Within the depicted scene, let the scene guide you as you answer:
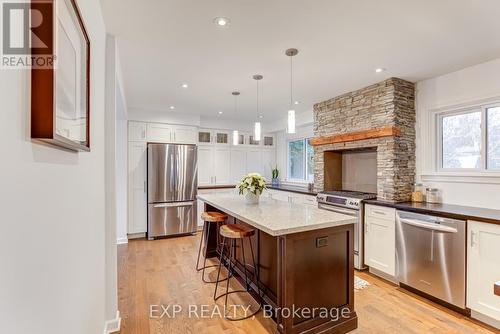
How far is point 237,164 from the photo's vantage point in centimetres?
637

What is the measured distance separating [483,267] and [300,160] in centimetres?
405

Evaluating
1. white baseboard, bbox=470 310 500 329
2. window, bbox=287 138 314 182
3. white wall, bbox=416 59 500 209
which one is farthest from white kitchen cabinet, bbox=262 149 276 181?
white baseboard, bbox=470 310 500 329

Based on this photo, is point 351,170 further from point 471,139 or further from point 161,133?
point 161,133

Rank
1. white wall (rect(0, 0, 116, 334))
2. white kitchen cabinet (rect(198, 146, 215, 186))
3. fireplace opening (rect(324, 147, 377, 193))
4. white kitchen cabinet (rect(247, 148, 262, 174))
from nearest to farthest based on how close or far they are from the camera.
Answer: white wall (rect(0, 0, 116, 334)) < fireplace opening (rect(324, 147, 377, 193)) < white kitchen cabinet (rect(198, 146, 215, 186)) < white kitchen cabinet (rect(247, 148, 262, 174))

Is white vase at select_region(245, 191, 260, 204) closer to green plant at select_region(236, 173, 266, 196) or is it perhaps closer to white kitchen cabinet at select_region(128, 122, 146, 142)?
green plant at select_region(236, 173, 266, 196)

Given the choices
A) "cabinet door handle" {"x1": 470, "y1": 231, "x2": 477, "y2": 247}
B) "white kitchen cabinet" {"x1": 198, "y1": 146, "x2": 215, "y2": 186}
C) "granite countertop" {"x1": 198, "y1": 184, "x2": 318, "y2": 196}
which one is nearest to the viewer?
"cabinet door handle" {"x1": 470, "y1": 231, "x2": 477, "y2": 247}

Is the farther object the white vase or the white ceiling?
the white vase

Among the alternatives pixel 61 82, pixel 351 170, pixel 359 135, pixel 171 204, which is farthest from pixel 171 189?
pixel 61 82

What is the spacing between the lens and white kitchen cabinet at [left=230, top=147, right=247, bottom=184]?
630 cm

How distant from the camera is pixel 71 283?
1.08 metres

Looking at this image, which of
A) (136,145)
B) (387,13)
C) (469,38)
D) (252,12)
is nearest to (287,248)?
(252,12)

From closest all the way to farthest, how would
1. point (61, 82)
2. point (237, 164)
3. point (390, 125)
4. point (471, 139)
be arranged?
point (61, 82) → point (471, 139) → point (390, 125) → point (237, 164)

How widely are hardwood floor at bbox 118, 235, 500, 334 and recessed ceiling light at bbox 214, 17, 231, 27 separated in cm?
256

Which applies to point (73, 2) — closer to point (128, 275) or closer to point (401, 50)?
point (401, 50)
